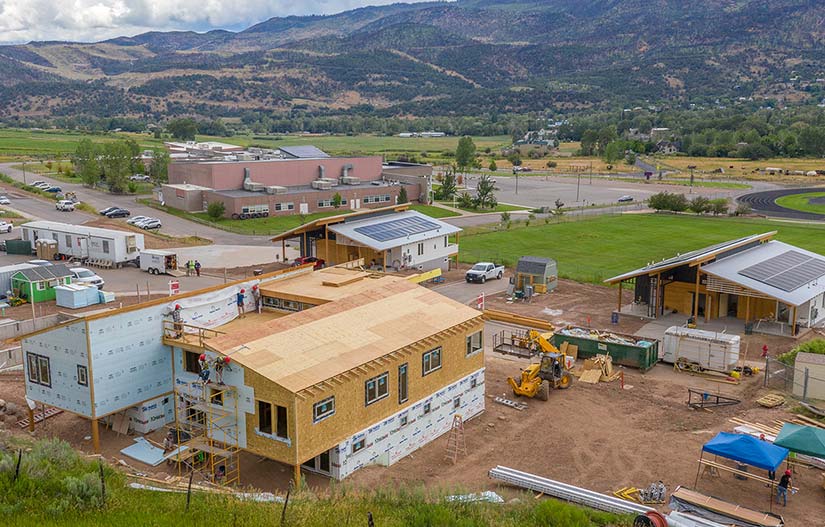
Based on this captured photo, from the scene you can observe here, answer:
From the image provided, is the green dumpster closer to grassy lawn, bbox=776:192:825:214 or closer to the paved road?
the paved road

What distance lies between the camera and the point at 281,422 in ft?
74.3

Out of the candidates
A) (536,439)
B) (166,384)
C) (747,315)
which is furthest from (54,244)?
(747,315)

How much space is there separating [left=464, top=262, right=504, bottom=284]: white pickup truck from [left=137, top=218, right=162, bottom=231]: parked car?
3581cm

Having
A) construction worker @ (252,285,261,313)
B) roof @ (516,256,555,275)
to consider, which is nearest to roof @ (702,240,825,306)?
roof @ (516,256,555,275)

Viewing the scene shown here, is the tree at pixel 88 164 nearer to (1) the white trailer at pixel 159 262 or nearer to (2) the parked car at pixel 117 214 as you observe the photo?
(2) the parked car at pixel 117 214

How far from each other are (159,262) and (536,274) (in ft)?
91.4

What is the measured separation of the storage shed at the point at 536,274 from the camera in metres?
51.4

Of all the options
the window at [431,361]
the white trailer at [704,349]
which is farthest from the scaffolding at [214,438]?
the white trailer at [704,349]

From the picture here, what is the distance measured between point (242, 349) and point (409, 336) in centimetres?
639

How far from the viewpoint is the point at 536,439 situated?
27.8 m

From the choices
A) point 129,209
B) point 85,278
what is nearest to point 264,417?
point 85,278

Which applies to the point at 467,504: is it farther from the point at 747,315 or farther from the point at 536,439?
the point at 747,315

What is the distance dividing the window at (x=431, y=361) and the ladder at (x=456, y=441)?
2038 mm

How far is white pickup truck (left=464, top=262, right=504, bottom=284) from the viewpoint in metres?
54.8
